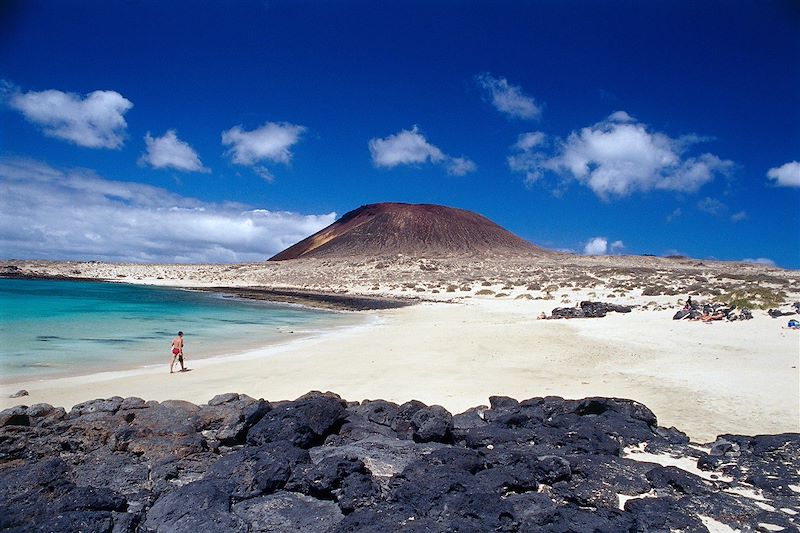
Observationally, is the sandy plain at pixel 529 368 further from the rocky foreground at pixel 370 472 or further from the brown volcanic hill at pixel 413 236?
the brown volcanic hill at pixel 413 236

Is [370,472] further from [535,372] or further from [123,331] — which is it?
[123,331]

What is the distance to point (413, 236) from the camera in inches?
4146

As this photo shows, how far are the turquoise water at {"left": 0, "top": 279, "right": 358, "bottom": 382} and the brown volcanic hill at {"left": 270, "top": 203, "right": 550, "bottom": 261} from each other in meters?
55.1

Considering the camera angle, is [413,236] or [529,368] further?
[413,236]

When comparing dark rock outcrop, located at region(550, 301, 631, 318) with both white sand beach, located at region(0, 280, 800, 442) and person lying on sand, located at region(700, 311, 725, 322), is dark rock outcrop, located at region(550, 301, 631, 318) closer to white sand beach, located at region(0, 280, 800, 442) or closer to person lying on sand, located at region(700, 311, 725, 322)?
white sand beach, located at region(0, 280, 800, 442)

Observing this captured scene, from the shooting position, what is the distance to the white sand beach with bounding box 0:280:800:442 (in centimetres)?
905

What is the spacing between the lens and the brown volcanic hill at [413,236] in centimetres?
9669

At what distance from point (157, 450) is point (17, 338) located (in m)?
17.6

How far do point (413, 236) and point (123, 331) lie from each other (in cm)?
8602

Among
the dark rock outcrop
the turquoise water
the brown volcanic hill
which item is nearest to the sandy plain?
the dark rock outcrop

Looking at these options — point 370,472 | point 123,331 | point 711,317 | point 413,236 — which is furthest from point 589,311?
point 413,236

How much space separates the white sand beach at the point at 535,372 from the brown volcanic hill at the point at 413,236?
66.7 m

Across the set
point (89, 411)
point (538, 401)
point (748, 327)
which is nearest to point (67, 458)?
point (89, 411)

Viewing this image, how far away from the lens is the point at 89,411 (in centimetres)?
676
